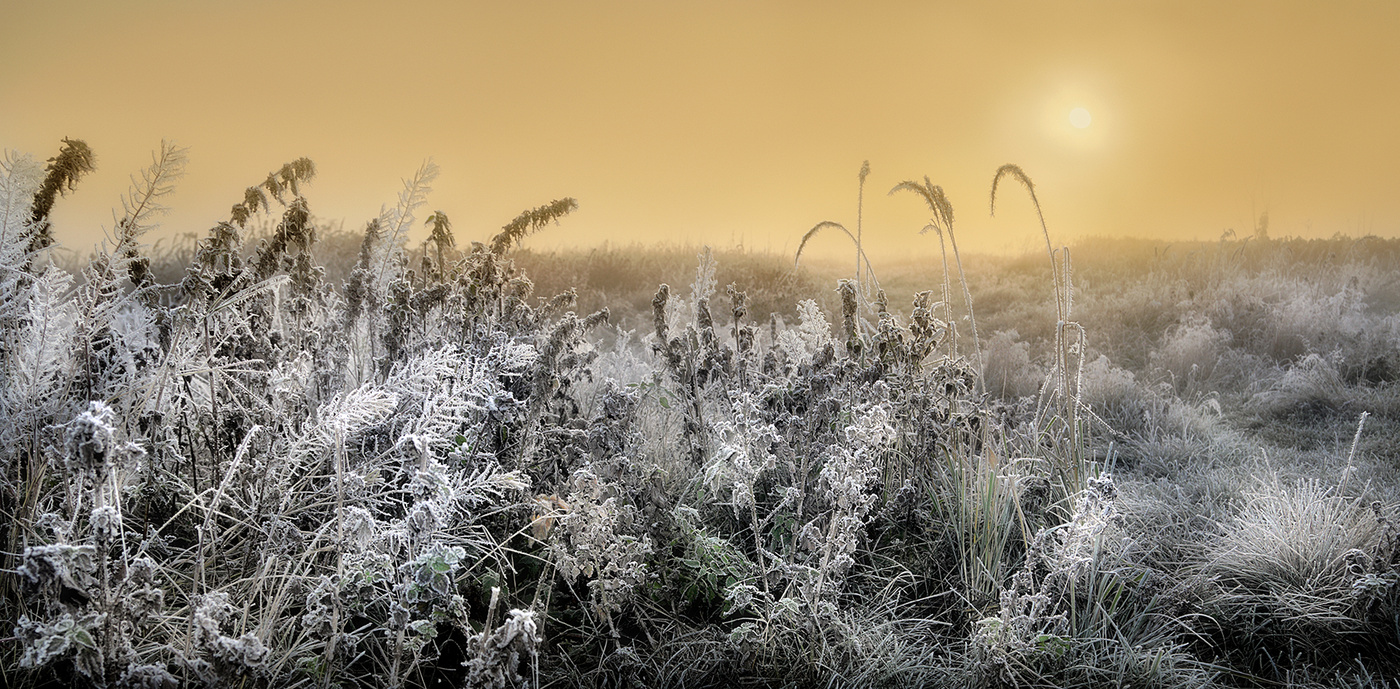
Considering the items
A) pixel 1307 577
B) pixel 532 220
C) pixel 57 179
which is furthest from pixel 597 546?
pixel 1307 577

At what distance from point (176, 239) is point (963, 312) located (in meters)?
9.45

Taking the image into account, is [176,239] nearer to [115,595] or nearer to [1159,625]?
[115,595]

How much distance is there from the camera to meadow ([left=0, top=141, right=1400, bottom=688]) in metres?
1.63

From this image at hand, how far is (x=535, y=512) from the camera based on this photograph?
2.18 meters

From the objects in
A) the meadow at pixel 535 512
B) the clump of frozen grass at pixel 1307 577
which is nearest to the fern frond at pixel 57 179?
the meadow at pixel 535 512

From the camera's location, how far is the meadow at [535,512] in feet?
5.35

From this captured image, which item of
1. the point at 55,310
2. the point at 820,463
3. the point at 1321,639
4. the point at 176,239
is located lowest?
the point at 1321,639

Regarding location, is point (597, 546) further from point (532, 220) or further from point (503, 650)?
point (532, 220)

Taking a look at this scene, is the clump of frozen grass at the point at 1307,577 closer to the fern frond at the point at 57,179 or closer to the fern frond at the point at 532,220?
the fern frond at the point at 532,220

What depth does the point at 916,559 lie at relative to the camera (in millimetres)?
2457

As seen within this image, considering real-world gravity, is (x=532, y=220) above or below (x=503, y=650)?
above

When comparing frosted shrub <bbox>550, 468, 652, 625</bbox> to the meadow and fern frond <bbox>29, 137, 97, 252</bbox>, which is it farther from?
fern frond <bbox>29, 137, 97, 252</bbox>

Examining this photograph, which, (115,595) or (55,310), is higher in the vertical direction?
(55,310)

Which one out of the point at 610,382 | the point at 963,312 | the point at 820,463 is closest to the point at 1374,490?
the point at 820,463
